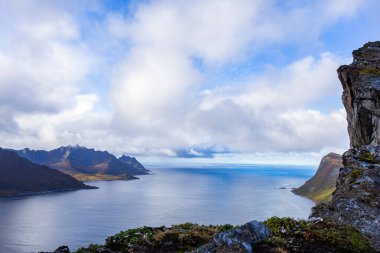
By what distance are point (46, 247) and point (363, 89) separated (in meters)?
143

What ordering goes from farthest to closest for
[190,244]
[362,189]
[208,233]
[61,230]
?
[61,230]
[362,189]
[208,233]
[190,244]

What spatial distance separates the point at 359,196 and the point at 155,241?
462 inches

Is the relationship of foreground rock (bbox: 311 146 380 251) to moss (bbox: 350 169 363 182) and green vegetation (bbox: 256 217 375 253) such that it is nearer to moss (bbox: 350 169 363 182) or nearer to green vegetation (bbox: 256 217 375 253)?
moss (bbox: 350 169 363 182)

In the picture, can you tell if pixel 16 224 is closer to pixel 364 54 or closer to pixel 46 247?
pixel 46 247

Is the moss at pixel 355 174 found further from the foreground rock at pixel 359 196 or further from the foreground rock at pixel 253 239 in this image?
the foreground rock at pixel 253 239

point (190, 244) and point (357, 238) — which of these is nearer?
point (357, 238)

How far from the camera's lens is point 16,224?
648 feet

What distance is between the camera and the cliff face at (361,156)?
1772cm

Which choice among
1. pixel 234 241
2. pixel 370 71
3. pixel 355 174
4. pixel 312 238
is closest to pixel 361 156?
pixel 355 174

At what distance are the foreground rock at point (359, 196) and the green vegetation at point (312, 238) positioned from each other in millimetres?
1388

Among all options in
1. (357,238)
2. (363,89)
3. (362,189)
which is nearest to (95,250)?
(357,238)

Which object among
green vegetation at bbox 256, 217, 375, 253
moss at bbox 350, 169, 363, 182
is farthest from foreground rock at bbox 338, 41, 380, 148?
green vegetation at bbox 256, 217, 375, 253

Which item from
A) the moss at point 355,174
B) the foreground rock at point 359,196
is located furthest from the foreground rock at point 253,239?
the moss at point 355,174

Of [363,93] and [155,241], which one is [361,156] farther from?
[155,241]
